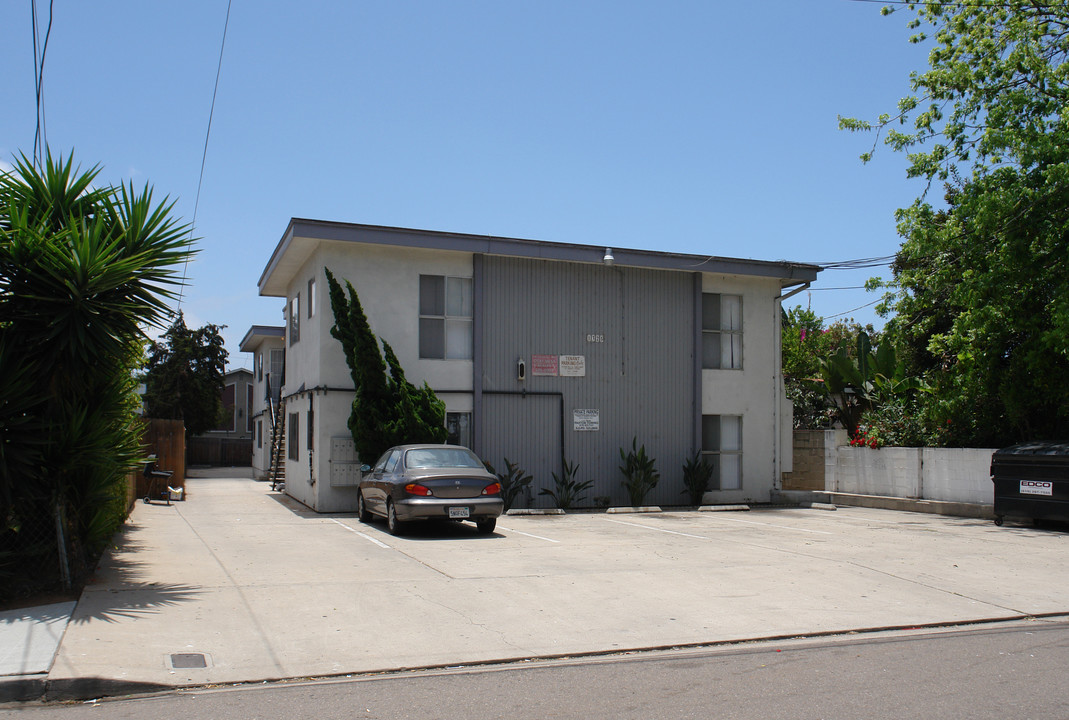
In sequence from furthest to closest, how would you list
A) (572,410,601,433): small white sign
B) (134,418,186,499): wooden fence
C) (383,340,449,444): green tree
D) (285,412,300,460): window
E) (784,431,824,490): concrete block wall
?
(784,431,824,490): concrete block wall → (285,412,300,460): window → (134,418,186,499): wooden fence → (572,410,601,433): small white sign → (383,340,449,444): green tree

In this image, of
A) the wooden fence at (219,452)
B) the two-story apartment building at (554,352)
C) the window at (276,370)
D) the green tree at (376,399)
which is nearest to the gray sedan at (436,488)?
the green tree at (376,399)

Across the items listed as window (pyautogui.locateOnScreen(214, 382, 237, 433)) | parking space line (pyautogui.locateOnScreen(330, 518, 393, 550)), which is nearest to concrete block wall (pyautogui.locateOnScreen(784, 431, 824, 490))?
parking space line (pyautogui.locateOnScreen(330, 518, 393, 550))

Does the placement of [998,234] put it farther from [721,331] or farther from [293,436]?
[293,436]

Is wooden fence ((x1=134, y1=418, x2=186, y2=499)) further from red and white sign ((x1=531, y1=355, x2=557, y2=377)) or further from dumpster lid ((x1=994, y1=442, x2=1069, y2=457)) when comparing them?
dumpster lid ((x1=994, y1=442, x2=1069, y2=457))

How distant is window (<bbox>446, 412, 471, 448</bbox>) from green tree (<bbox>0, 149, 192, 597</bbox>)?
9485mm

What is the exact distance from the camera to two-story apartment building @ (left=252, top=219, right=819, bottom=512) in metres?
18.0

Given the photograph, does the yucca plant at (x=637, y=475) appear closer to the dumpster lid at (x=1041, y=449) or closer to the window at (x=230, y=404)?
the dumpster lid at (x=1041, y=449)

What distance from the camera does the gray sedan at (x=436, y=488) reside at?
522 inches

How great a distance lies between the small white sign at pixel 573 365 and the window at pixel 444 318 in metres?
2.18

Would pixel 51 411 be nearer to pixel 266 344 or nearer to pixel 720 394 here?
pixel 720 394

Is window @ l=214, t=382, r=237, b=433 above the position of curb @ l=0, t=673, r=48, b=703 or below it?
above

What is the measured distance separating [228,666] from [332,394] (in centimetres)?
1173

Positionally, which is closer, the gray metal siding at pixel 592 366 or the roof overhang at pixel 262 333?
the gray metal siding at pixel 592 366

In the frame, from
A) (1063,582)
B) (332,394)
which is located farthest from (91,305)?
(1063,582)
